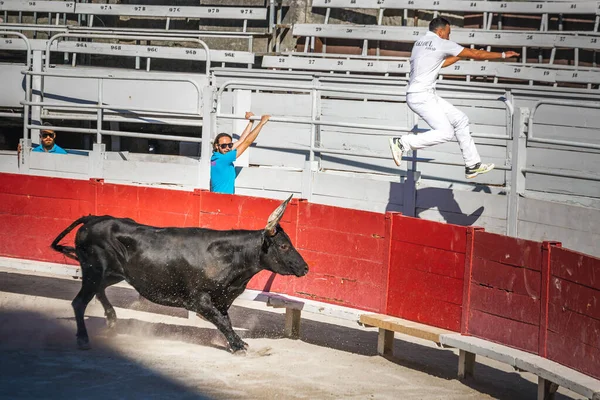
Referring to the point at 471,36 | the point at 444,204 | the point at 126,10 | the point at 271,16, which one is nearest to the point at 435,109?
the point at 444,204

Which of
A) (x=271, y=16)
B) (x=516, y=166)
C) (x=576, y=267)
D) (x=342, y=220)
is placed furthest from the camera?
(x=271, y=16)

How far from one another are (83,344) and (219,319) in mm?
1079

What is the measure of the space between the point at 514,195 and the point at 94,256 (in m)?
3.71

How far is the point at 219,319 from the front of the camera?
25.0ft

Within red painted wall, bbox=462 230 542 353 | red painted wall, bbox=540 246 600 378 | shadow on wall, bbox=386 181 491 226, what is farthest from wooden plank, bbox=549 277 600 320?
shadow on wall, bbox=386 181 491 226

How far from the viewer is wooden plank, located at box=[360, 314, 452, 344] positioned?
7.47 meters

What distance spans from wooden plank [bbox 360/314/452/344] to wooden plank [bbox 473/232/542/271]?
684 mm

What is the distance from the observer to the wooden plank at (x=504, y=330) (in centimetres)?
686

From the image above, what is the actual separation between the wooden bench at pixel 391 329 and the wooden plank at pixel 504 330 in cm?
27

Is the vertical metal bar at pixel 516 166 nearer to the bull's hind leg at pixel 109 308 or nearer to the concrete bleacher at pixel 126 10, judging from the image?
the bull's hind leg at pixel 109 308

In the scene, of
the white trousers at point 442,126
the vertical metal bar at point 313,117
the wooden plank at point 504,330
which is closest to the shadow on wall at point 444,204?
the white trousers at point 442,126

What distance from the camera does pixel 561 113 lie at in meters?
9.78

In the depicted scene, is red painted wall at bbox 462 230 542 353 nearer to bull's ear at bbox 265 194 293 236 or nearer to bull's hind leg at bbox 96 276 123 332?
bull's ear at bbox 265 194 293 236

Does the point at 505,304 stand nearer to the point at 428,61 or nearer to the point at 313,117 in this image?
the point at 428,61
